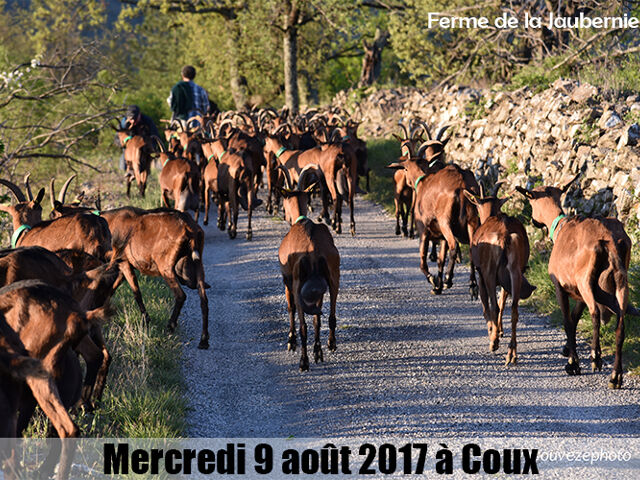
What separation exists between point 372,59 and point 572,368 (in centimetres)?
2726

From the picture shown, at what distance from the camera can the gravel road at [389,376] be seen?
20.7 feet

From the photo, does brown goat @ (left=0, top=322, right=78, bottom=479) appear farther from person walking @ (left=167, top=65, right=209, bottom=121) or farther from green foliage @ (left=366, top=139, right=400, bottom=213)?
person walking @ (left=167, top=65, right=209, bottom=121)

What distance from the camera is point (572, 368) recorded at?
7.29 metres

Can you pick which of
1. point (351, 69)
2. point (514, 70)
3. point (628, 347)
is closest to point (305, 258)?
point (628, 347)

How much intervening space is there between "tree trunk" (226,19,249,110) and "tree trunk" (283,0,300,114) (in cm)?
396

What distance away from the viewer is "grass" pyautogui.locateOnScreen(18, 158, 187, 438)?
231 inches

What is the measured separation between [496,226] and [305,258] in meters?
2.05

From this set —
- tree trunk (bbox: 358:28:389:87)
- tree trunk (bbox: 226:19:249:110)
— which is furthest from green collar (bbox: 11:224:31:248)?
tree trunk (bbox: 358:28:389:87)

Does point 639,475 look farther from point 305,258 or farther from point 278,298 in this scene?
point 278,298

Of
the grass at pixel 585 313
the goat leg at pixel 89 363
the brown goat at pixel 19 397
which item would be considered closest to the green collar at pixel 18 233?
the goat leg at pixel 89 363

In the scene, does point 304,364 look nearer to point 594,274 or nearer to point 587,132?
point 594,274

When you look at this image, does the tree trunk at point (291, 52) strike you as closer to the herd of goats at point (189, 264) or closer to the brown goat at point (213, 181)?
the brown goat at point (213, 181)

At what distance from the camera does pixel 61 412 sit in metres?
4.20

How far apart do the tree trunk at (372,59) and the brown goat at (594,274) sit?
1006 inches
